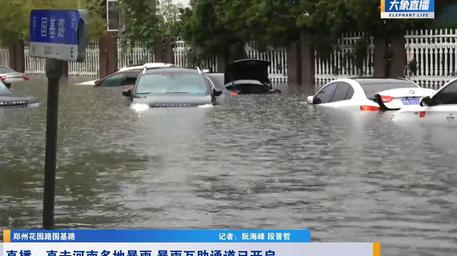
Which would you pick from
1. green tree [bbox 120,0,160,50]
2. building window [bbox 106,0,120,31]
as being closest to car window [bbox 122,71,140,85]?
green tree [bbox 120,0,160,50]

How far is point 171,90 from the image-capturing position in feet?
80.6

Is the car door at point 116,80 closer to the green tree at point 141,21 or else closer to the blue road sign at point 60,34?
the green tree at point 141,21

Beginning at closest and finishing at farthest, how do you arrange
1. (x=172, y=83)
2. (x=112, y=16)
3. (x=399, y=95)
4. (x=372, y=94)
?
(x=399, y=95), (x=372, y=94), (x=172, y=83), (x=112, y=16)

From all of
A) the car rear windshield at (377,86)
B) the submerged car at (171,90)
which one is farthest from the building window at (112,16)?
the car rear windshield at (377,86)

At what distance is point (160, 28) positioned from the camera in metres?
57.6

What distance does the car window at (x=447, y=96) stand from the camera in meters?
16.8

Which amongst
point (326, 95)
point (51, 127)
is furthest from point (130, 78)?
point (51, 127)

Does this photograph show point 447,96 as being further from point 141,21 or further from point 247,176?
point 141,21

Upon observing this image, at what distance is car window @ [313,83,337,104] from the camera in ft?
80.9

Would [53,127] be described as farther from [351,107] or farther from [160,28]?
[160,28]

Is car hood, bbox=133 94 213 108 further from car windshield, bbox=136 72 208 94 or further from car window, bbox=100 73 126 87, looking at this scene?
car window, bbox=100 73 126 87

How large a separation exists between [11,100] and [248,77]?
11.1 m

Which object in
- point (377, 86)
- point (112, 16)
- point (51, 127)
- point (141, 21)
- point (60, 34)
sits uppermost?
point (112, 16)

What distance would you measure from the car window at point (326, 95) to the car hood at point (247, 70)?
31.6 ft
